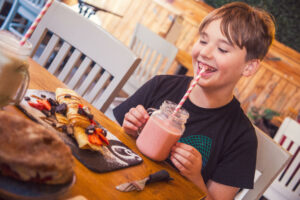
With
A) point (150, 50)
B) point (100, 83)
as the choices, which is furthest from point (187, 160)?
point (150, 50)

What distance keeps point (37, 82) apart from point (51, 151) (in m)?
0.58

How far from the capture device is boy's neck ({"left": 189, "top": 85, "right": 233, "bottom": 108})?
4.58 feet

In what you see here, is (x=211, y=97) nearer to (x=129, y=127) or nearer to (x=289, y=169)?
(x=129, y=127)

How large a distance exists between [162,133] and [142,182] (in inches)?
9.3

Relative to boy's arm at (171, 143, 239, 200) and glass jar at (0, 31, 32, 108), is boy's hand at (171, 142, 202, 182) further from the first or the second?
glass jar at (0, 31, 32, 108)

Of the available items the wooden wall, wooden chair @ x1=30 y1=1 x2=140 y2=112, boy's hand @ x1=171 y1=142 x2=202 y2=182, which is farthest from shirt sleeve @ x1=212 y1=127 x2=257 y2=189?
the wooden wall

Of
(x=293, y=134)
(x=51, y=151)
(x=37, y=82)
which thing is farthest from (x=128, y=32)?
(x=51, y=151)

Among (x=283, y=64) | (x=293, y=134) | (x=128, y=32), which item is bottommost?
(x=128, y=32)

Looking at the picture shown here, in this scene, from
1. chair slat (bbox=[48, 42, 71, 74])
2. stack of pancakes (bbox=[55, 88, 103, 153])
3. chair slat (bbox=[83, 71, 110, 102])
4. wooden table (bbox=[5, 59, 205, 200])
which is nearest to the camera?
wooden table (bbox=[5, 59, 205, 200])

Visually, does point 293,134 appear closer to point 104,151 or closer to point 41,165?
point 104,151

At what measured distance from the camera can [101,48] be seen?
54.1 inches

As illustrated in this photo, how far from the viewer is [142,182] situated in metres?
0.80

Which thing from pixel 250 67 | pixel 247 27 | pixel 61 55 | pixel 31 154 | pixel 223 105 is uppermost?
pixel 247 27

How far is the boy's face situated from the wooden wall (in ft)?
9.28
